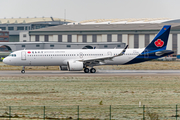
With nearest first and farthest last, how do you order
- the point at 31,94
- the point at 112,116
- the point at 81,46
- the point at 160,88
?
the point at 112,116 → the point at 31,94 → the point at 160,88 → the point at 81,46

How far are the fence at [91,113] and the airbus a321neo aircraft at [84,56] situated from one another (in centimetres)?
3071

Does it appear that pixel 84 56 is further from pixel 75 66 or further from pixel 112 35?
pixel 112 35

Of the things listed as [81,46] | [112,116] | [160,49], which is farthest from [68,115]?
[81,46]

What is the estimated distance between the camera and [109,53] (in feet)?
179

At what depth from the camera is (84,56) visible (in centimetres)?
5419

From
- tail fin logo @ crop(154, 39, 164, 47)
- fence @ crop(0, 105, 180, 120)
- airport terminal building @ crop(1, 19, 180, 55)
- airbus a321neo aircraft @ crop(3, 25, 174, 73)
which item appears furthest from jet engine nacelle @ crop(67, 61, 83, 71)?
airport terminal building @ crop(1, 19, 180, 55)

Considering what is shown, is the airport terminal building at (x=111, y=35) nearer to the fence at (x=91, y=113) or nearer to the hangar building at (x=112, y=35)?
the hangar building at (x=112, y=35)

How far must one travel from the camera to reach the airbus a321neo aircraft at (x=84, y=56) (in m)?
53.5

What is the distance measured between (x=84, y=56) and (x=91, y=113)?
111 ft

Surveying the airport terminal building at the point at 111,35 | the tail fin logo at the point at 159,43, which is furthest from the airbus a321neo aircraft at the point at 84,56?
the airport terminal building at the point at 111,35

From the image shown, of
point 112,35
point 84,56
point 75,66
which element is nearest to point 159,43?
point 84,56

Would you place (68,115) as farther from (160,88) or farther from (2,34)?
(2,34)

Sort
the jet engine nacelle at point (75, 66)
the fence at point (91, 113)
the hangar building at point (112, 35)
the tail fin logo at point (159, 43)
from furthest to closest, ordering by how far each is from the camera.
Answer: the hangar building at point (112, 35), the tail fin logo at point (159, 43), the jet engine nacelle at point (75, 66), the fence at point (91, 113)

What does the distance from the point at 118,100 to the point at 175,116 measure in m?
7.28
